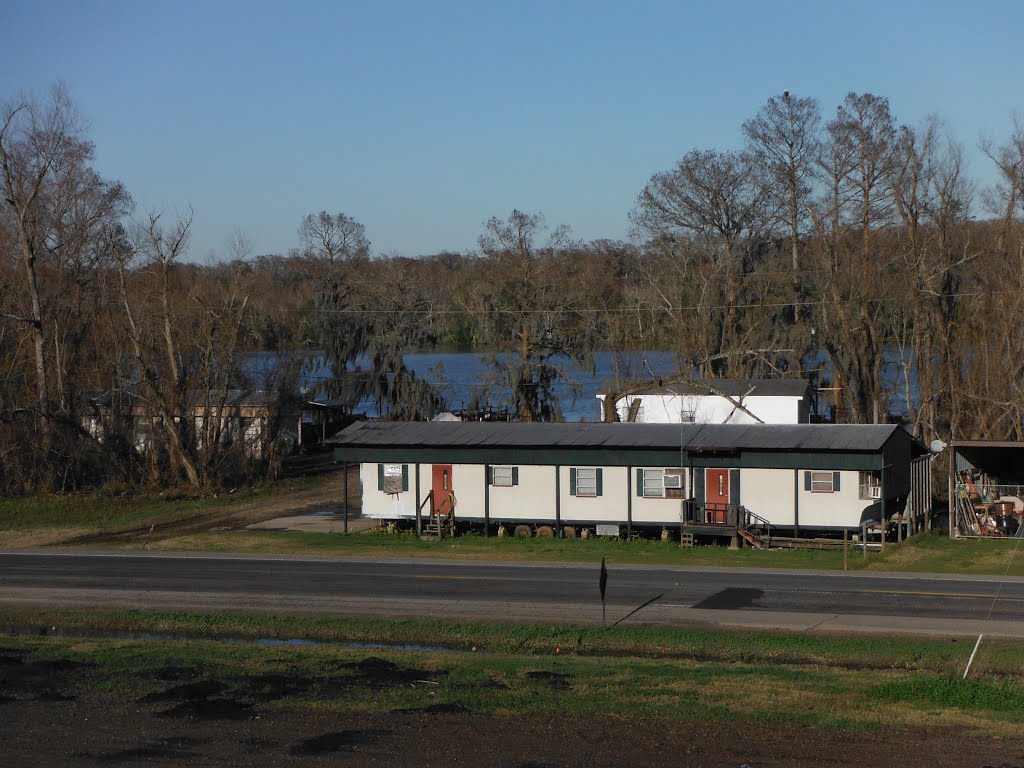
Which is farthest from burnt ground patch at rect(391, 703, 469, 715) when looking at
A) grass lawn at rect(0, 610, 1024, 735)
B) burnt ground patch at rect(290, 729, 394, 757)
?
burnt ground patch at rect(290, 729, 394, 757)

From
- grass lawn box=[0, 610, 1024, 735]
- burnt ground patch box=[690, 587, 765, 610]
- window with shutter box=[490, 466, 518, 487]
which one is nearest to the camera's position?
grass lawn box=[0, 610, 1024, 735]

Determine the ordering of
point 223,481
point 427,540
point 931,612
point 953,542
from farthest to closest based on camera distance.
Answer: point 223,481 < point 427,540 < point 953,542 < point 931,612

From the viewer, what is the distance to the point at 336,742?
640 inches

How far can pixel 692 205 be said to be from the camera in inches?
2960

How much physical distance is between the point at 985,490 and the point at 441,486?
19349 millimetres

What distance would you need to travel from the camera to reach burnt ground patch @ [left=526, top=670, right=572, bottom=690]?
1958cm

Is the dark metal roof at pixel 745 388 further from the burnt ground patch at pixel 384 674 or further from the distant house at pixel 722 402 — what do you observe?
the burnt ground patch at pixel 384 674

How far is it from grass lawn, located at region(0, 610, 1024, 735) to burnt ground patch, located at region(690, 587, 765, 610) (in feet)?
10.2

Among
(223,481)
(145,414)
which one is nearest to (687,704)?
(223,481)

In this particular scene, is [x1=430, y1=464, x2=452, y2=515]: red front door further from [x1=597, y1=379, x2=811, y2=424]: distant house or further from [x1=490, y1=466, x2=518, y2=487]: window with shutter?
[x1=597, y1=379, x2=811, y2=424]: distant house

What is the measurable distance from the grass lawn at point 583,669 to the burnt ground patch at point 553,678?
0.12 ft

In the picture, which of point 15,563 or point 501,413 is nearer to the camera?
point 15,563

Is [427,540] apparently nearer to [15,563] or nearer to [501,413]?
[15,563]

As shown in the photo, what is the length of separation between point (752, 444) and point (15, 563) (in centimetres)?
2373
